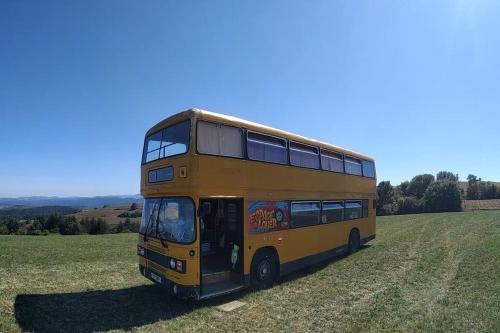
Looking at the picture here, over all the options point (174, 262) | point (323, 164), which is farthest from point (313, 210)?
point (174, 262)

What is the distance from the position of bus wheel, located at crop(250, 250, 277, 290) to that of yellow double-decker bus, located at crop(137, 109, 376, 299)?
29 millimetres

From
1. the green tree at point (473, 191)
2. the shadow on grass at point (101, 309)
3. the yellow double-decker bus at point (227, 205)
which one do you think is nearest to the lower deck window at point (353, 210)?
the yellow double-decker bus at point (227, 205)

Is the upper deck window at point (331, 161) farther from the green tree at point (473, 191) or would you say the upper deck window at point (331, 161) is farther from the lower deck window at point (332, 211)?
the green tree at point (473, 191)

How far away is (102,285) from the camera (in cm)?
1012

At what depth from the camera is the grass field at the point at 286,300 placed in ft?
22.8

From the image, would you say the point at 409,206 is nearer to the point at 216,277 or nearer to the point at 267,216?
the point at 267,216

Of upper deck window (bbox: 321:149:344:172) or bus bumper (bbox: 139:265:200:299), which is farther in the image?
upper deck window (bbox: 321:149:344:172)

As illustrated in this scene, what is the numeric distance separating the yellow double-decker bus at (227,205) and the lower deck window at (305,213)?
0.11 ft

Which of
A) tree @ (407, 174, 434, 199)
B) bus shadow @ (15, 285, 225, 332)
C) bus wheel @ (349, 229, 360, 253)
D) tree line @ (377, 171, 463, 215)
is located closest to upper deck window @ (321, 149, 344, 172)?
bus wheel @ (349, 229, 360, 253)

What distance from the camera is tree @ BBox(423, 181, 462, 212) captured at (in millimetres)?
66375

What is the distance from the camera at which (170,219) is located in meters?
8.70

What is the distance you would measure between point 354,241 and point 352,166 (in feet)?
12.1

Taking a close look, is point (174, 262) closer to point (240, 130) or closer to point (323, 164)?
point (240, 130)

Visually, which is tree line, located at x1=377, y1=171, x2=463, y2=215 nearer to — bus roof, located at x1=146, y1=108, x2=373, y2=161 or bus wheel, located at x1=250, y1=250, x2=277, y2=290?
bus roof, located at x1=146, y1=108, x2=373, y2=161
